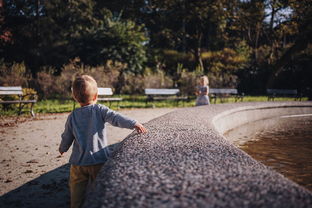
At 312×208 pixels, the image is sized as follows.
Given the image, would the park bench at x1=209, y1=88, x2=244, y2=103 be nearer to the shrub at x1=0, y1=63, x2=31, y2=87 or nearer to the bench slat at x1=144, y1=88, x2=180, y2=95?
the bench slat at x1=144, y1=88, x2=180, y2=95

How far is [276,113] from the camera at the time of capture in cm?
922

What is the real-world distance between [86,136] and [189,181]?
1.12 metres

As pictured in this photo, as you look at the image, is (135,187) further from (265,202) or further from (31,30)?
(31,30)

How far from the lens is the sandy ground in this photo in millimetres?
2789

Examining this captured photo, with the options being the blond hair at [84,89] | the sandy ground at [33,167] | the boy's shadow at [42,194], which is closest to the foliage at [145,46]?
the sandy ground at [33,167]

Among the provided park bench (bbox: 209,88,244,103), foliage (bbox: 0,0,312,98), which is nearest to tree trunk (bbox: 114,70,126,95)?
foliage (bbox: 0,0,312,98)

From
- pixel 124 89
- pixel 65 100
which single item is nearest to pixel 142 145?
pixel 65 100

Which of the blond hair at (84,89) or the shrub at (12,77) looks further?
the shrub at (12,77)

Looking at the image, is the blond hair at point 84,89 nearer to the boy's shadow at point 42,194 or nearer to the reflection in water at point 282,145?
the boy's shadow at point 42,194

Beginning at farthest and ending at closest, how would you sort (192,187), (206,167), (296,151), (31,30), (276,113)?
1. (31,30)
2. (276,113)
3. (296,151)
4. (206,167)
5. (192,187)

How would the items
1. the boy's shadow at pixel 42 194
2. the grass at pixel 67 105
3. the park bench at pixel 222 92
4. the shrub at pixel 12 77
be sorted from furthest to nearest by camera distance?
the park bench at pixel 222 92, the shrub at pixel 12 77, the grass at pixel 67 105, the boy's shadow at pixel 42 194

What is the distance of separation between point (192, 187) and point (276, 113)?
865 cm

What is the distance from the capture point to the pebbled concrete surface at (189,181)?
1428mm

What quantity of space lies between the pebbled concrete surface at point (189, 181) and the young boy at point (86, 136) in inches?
8.5
